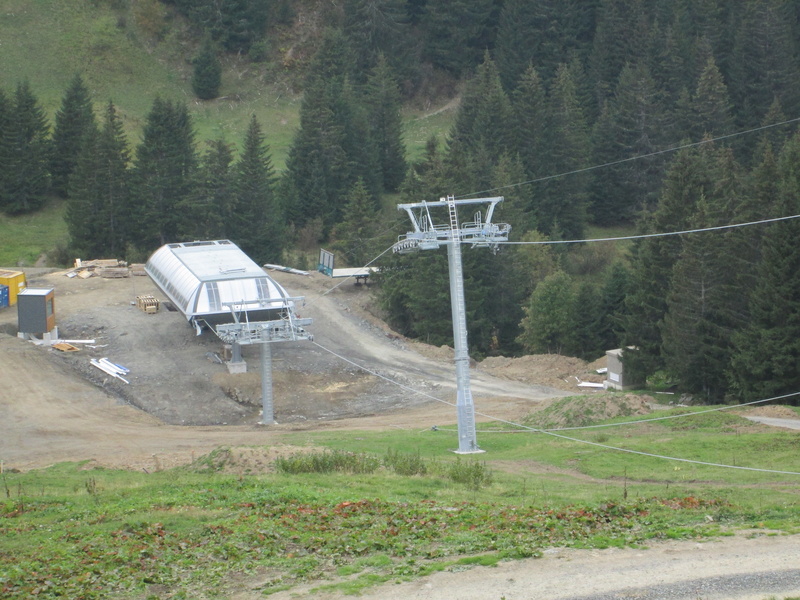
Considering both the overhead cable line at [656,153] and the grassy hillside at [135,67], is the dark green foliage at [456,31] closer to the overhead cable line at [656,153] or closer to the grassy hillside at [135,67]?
the grassy hillside at [135,67]

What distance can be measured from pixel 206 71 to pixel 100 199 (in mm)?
34354

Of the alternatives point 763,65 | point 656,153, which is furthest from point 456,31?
point 656,153

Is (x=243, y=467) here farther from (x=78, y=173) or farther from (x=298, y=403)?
(x=78, y=173)

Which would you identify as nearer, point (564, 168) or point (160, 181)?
point (160, 181)

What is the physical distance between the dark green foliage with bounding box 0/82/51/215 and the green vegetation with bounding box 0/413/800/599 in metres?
58.1

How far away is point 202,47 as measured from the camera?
361 feet

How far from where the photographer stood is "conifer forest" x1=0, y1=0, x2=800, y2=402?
50.3 meters

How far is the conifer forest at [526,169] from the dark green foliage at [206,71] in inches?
14.6

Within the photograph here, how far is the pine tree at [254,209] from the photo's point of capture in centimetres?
7731

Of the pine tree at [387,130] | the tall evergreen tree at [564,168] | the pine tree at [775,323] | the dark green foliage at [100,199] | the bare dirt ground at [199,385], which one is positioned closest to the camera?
the bare dirt ground at [199,385]

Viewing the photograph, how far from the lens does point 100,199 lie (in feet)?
258

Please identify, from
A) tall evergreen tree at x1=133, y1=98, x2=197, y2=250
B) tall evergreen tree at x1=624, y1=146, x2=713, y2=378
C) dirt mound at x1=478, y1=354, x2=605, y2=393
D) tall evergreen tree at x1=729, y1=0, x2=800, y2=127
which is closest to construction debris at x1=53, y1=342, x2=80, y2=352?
dirt mound at x1=478, y1=354, x2=605, y2=393

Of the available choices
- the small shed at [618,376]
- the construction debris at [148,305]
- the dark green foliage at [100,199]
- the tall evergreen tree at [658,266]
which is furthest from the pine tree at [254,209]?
the small shed at [618,376]

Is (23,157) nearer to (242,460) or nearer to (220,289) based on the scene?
(220,289)
